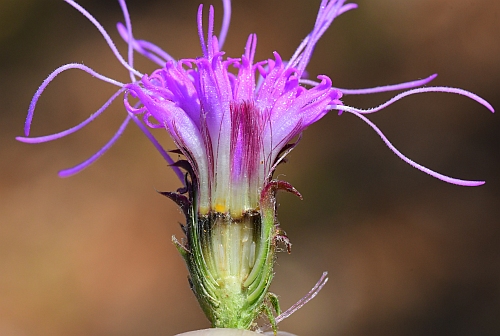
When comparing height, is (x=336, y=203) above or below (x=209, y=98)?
below

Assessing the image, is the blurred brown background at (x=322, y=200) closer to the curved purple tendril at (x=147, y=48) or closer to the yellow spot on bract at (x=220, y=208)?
the curved purple tendril at (x=147, y=48)

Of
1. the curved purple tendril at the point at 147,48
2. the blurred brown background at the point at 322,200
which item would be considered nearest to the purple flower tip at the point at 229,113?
the curved purple tendril at the point at 147,48

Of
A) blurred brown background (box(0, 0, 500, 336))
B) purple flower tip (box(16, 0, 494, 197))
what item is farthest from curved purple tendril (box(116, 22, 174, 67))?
blurred brown background (box(0, 0, 500, 336))

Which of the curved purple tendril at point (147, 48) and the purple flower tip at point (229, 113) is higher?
the curved purple tendril at point (147, 48)

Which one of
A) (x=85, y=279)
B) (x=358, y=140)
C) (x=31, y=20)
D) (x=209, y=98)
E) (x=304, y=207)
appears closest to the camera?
(x=209, y=98)

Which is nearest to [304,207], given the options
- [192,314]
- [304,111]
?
[192,314]

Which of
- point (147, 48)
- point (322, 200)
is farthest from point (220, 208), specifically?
point (322, 200)

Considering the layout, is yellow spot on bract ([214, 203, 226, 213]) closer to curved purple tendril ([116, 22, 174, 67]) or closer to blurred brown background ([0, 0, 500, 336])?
curved purple tendril ([116, 22, 174, 67])

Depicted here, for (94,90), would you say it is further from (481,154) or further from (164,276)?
(481,154)
